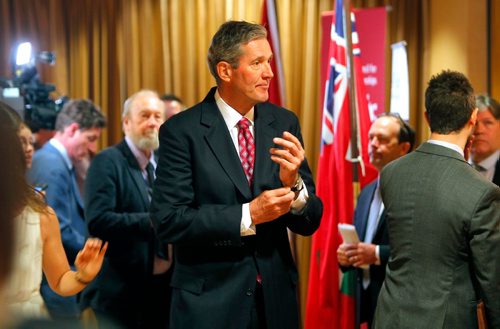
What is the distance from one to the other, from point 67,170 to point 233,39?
6.48 ft

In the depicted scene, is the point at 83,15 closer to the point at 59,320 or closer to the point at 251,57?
the point at 251,57

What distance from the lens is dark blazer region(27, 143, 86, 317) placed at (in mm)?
3900

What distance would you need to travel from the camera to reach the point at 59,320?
0.77m

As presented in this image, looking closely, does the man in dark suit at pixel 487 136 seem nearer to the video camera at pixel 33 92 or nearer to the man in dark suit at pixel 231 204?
the man in dark suit at pixel 231 204

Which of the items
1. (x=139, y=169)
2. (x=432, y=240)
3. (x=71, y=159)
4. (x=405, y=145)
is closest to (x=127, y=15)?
(x=71, y=159)

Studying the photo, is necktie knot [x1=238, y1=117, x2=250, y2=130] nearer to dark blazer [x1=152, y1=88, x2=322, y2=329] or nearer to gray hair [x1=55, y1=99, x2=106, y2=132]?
dark blazer [x1=152, y1=88, x2=322, y2=329]

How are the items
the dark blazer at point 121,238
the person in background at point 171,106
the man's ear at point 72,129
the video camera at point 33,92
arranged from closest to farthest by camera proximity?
the dark blazer at point 121,238 → the man's ear at point 72,129 → the video camera at point 33,92 → the person in background at point 171,106

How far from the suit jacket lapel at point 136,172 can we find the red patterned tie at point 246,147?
4.31ft

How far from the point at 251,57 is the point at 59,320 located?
1877mm

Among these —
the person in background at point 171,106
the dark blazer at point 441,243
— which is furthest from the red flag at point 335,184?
the person in background at point 171,106

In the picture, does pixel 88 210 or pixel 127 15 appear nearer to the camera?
pixel 88 210

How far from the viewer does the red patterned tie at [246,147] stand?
2.56 meters

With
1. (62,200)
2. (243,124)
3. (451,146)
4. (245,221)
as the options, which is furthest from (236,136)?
(62,200)

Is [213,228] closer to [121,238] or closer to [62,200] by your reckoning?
[121,238]
